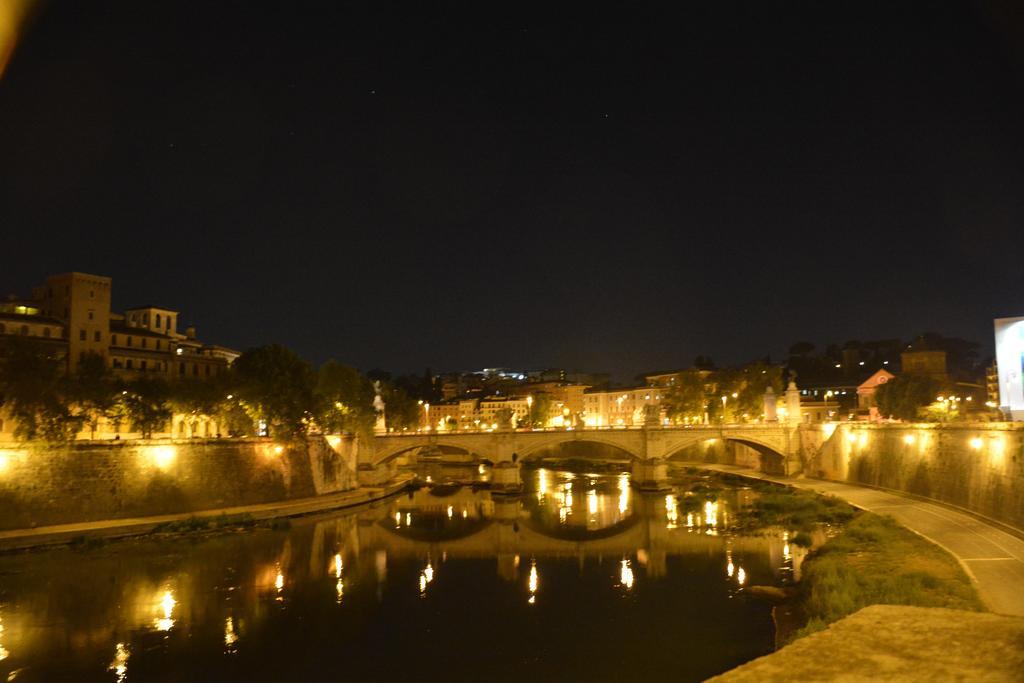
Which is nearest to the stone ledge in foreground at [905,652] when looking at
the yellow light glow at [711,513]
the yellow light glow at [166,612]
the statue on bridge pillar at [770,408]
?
the yellow light glow at [166,612]

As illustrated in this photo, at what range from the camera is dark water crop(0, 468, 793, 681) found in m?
20.8

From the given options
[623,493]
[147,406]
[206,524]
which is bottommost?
[623,493]

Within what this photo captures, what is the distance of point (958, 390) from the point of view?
8856 centimetres

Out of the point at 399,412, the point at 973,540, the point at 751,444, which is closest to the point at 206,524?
the point at 973,540

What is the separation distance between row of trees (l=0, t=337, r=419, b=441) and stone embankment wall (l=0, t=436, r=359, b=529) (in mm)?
1566

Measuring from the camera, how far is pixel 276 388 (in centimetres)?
5475

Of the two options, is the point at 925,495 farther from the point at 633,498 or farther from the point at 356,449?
the point at 356,449

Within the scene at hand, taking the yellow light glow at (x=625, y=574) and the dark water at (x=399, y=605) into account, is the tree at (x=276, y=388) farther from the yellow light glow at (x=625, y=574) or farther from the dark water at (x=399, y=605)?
the yellow light glow at (x=625, y=574)

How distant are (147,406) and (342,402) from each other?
55.6 feet

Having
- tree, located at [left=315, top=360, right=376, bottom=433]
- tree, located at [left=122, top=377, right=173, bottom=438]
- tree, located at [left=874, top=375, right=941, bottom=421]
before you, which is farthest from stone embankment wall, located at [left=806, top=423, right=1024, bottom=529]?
tree, located at [left=122, top=377, right=173, bottom=438]

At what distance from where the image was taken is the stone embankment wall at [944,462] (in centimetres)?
2886

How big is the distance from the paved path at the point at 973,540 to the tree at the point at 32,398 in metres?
41.6

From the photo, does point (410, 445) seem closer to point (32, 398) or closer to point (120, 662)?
point (32, 398)

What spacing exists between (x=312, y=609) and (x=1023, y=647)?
23.8m
